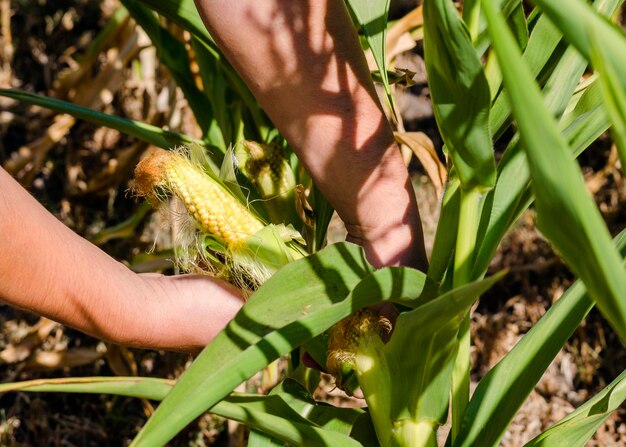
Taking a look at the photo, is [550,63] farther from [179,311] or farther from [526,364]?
[179,311]

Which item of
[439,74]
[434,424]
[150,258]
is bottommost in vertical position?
[150,258]

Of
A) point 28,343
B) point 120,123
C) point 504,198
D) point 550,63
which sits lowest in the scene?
point 28,343

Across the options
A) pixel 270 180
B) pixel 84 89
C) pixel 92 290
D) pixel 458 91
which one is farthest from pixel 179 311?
pixel 84 89

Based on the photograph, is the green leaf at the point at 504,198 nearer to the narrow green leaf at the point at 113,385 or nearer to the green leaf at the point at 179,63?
the narrow green leaf at the point at 113,385

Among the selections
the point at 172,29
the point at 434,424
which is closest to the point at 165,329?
the point at 434,424

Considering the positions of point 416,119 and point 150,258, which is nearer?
point 150,258

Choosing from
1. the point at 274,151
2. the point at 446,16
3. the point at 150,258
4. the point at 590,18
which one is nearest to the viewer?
the point at 590,18

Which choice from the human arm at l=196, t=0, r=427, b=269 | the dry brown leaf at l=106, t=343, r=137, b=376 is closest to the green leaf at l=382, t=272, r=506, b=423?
the human arm at l=196, t=0, r=427, b=269

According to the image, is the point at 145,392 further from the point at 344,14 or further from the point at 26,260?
the point at 344,14
